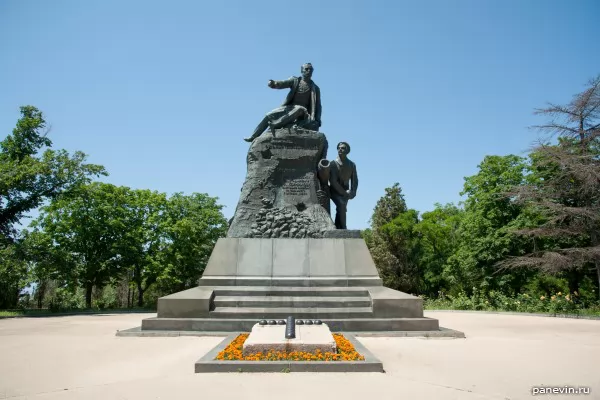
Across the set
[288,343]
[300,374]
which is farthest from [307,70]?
[300,374]

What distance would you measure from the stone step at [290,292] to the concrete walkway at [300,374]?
6.17 feet

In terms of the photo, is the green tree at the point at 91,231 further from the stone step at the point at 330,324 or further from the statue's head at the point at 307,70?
the stone step at the point at 330,324

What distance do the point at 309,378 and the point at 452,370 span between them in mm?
1993

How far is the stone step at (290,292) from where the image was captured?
10.2 metres

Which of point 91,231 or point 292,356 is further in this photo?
point 91,231

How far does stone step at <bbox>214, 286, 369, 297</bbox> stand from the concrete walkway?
1881 millimetres

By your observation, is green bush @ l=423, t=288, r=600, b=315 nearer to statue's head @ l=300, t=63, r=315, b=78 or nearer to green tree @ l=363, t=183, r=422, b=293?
statue's head @ l=300, t=63, r=315, b=78

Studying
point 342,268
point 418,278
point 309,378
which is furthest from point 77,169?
point 418,278

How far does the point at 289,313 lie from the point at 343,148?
228 inches

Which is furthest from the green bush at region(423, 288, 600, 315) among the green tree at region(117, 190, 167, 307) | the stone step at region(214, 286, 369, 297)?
the green tree at region(117, 190, 167, 307)

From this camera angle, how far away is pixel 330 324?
362 inches

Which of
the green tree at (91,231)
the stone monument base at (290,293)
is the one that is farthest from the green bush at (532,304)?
the green tree at (91,231)

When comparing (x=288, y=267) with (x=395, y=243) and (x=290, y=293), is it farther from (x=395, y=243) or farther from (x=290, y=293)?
(x=395, y=243)

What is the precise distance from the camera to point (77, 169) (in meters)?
21.6
